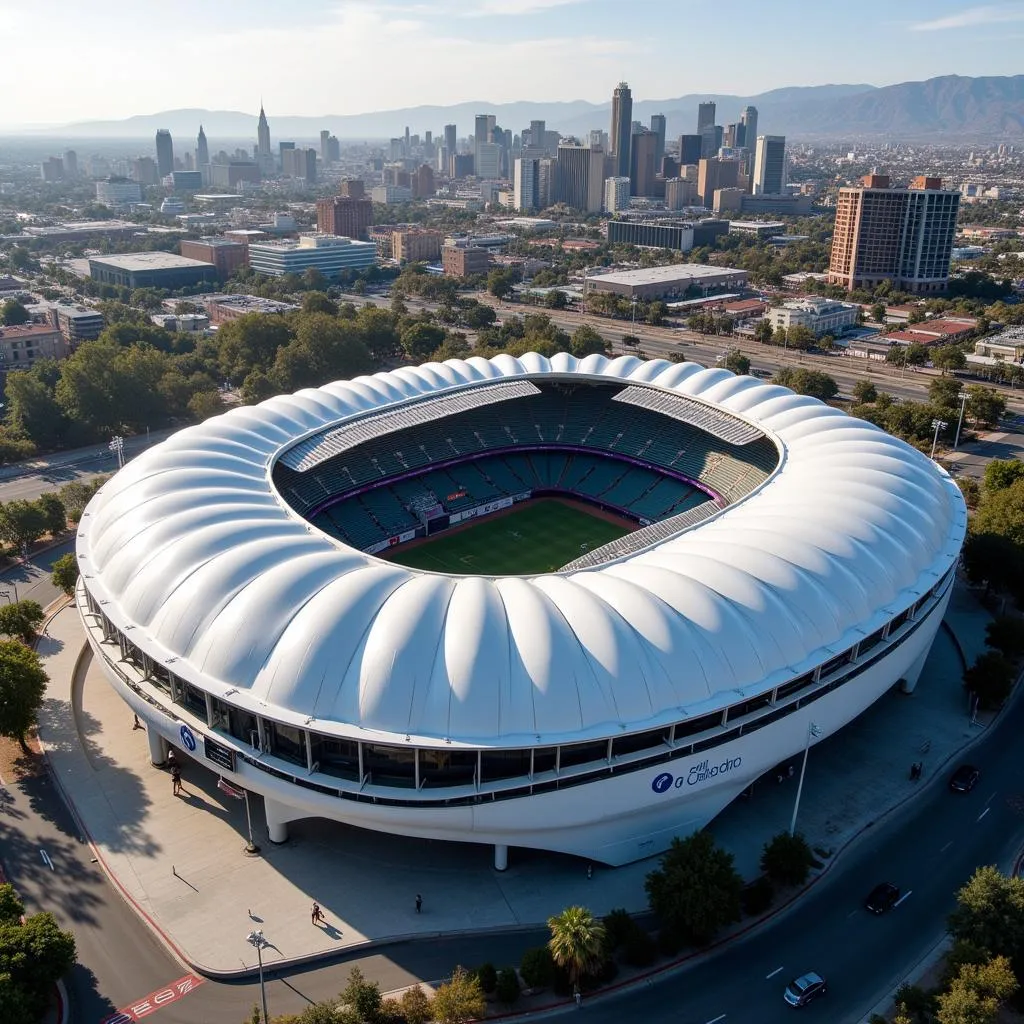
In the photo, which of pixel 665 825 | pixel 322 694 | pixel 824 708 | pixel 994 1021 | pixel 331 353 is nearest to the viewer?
pixel 994 1021

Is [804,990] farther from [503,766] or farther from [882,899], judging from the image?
[503,766]

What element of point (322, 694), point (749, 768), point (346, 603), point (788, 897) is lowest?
point (788, 897)

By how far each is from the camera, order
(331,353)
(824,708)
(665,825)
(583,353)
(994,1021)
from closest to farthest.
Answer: (994,1021)
(665,825)
(824,708)
(331,353)
(583,353)

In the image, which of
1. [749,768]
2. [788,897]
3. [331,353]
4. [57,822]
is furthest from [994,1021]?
[331,353]

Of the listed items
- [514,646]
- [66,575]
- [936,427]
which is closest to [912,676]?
[514,646]

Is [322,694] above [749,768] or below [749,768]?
above

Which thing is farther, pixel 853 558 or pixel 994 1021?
pixel 853 558

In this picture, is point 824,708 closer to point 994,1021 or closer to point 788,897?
point 788,897

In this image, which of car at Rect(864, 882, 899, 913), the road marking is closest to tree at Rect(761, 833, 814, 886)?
car at Rect(864, 882, 899, 913)
